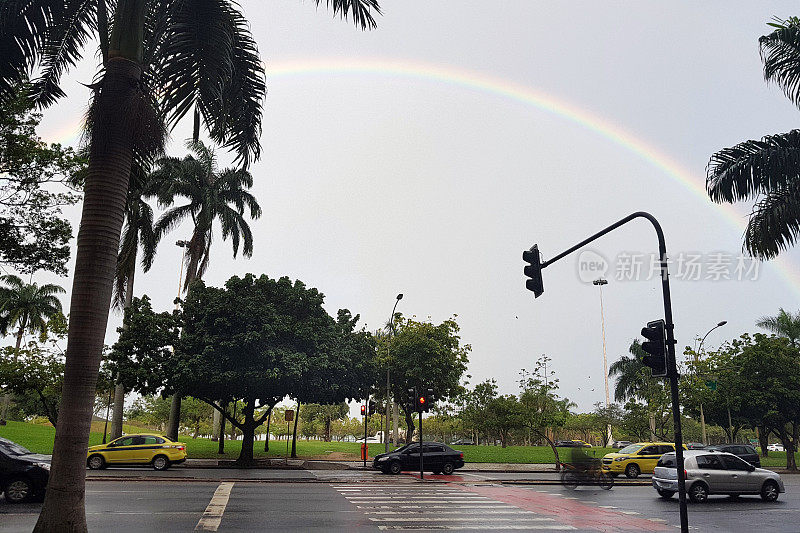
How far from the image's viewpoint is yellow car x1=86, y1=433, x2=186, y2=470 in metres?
26.5

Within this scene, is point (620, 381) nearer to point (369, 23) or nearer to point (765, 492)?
point (765, 492)

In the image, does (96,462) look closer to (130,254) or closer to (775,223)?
(130,254)

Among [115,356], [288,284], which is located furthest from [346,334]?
[115,356]

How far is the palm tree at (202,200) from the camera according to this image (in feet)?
125

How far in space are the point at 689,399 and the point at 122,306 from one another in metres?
39.5

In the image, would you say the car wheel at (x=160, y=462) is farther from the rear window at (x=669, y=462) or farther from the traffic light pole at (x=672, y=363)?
the traffic light pole at (x=672, y=363)

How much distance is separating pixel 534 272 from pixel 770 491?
39.6ft

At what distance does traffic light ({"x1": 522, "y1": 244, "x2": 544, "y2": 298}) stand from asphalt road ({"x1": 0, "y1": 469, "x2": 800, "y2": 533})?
5404mm


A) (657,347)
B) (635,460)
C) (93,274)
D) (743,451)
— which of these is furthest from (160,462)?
(743,451)

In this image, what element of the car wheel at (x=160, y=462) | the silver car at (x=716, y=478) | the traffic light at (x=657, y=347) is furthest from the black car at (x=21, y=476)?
the silver car at (x=716, y=478)

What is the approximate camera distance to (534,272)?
14820 millimetres

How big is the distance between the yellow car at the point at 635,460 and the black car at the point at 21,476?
936 inches

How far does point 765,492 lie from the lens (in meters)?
19.5

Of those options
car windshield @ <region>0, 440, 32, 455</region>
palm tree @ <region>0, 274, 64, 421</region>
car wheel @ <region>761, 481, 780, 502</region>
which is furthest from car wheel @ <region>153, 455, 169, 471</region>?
palm tree @ <region>0, 274, 64, 421</region>
